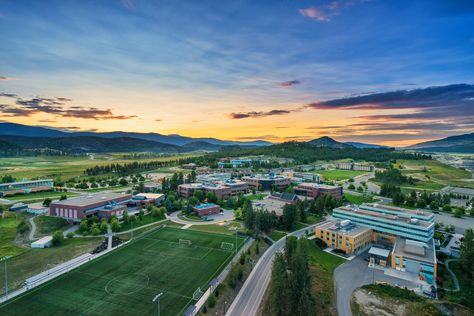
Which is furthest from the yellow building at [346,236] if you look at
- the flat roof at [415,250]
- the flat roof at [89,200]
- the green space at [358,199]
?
the flat roof at [89,200]

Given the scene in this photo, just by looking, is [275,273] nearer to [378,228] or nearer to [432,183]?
[378,228]

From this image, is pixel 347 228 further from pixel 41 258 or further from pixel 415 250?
pixel 41 258

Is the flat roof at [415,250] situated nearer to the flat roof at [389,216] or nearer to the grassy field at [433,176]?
the flat roof at [389,216]

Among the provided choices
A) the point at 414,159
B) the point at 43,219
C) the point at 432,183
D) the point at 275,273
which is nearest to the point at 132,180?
the point at 43,219

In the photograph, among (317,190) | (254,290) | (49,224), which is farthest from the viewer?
(317,190)

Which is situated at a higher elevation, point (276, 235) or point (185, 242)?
point (276, 235)

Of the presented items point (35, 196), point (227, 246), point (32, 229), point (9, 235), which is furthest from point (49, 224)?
point (227, 246)

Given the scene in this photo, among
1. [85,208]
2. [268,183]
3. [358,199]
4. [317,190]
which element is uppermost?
[85,208]
